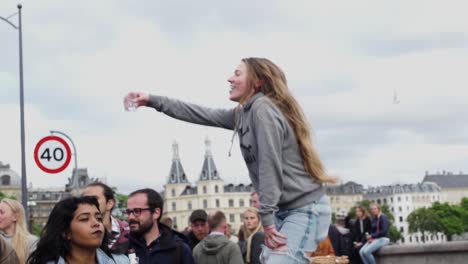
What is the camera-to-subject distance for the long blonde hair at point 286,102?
20.6 feet

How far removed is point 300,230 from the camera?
6137mm

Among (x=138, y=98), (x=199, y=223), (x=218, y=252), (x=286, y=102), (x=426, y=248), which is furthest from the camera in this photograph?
(x=426, y=248)

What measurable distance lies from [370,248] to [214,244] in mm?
8712

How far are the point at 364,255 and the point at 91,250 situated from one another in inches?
560

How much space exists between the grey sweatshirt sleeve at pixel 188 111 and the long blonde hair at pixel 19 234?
2248 mm

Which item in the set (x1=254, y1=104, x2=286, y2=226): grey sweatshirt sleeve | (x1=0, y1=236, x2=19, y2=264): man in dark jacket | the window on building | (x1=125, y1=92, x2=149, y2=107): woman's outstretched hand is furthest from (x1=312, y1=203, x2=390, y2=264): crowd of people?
the window on building

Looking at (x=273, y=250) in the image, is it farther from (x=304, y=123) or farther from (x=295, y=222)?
(x=304, y=123)

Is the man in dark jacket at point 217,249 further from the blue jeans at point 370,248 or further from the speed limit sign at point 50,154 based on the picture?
the speed limit sign at point 50,154

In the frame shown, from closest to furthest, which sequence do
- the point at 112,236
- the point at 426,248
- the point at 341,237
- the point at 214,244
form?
the point at 112,236 < the point at 214,244 < the point at 426,248 < the point at 341,237

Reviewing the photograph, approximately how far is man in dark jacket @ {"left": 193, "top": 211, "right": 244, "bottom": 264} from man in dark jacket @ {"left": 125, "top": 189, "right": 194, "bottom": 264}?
253 centimetres

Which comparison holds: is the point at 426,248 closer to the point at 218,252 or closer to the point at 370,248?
the point at 370,248

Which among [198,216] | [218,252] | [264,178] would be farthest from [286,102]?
[198,216]

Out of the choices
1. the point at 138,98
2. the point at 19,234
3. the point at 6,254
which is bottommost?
the point at 6,254

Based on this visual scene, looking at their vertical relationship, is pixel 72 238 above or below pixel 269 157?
below
